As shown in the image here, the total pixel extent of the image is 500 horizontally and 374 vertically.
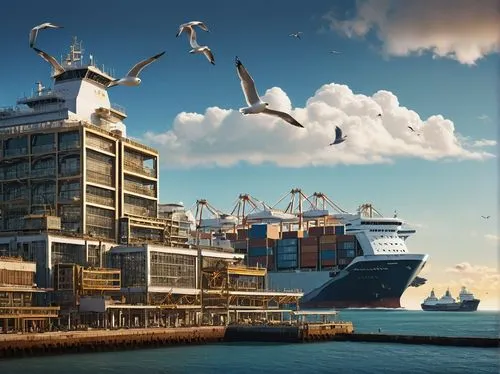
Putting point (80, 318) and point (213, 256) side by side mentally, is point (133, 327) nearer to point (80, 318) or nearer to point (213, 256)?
point (80, 318)

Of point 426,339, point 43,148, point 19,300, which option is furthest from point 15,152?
point 426,339

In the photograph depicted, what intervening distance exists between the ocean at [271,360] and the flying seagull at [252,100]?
34087mm

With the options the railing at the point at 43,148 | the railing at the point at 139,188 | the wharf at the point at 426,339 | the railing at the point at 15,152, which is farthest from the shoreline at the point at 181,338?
the railing at the point at 15,152

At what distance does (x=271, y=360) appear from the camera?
272 feet

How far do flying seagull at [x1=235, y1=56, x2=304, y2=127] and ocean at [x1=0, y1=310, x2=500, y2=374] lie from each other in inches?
1342

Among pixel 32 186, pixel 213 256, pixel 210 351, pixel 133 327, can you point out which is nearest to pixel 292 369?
pixel 210 351

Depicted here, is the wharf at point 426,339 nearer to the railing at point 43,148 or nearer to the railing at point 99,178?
the railing at point 99,178

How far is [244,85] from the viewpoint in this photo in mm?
44219

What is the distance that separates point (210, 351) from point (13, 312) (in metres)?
21.1

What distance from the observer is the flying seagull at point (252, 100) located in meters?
42.1

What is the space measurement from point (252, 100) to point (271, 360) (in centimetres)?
4374

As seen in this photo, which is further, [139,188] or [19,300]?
[139,188]

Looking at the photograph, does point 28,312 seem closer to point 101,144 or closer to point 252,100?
point 101,144

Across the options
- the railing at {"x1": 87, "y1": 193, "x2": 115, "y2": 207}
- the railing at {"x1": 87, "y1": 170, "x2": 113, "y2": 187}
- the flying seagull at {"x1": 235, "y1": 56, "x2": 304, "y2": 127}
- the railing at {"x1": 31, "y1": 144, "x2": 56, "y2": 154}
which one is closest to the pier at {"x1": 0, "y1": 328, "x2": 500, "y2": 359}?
the railing at {"x1": 87, "y1": 193, "x2": 115, "y2": 207}
